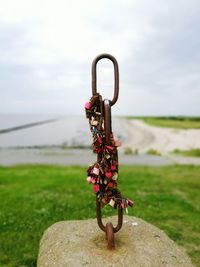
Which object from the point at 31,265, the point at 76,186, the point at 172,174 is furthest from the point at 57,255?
the point at 172,174

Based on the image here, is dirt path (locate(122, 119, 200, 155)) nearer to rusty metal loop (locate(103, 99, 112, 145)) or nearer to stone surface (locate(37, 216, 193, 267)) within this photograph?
stone surface (locate(37, 216, 193, 267))

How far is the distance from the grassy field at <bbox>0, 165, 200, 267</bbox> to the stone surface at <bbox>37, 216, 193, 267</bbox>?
227 centimetres

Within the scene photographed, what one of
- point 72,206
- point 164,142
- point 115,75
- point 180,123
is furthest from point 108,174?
point 180,123

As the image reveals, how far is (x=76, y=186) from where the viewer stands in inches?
604

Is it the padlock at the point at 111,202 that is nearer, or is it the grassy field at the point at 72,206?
the padlock at the point at 111,202

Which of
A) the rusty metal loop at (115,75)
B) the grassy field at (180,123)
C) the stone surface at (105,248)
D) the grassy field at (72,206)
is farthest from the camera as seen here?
the grassy field at (180,123)

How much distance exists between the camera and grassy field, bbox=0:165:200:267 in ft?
29.3

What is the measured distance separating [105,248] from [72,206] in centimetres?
662

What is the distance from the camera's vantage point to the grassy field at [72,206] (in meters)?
8.92

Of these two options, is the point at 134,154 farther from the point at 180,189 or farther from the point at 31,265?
the point at 31,265

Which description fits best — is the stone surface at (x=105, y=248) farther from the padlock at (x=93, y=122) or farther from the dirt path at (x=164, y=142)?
the dirt path at (x=164, y=142)

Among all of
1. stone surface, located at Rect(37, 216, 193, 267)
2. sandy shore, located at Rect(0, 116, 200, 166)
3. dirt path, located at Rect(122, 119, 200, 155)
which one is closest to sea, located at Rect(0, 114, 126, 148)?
sandy shore, located at Rect(0, 116, 200, 166)

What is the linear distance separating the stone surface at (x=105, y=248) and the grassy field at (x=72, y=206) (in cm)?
227

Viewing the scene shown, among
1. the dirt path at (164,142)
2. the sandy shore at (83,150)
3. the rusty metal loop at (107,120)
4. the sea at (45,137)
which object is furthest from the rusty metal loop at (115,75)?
the dirt path at (164,142)
